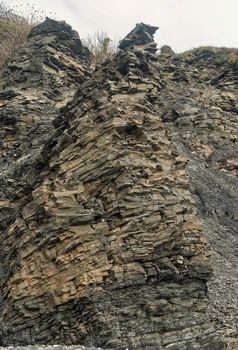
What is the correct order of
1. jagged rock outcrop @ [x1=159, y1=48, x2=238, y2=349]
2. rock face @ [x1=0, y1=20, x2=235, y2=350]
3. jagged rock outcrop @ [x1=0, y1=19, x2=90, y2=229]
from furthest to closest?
jagged rock outcrop @ [x1=0, y1=19, x2=90, y2=229], jagged rock outcrop @ [x1=159, y1=48, x2=238, y2=349], rock face @ [x1=0, y1=20, x2=235, y2=350]

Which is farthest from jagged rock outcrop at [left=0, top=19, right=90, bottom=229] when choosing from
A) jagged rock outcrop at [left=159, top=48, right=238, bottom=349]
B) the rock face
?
jagged rock outcrop at [left=159, top=48, right=238, bottom=349]

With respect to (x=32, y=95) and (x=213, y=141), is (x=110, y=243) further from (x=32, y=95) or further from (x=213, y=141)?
(x=32, y=95)

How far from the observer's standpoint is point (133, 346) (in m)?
14.4

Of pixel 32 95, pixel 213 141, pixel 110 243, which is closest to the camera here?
pixel 110 243

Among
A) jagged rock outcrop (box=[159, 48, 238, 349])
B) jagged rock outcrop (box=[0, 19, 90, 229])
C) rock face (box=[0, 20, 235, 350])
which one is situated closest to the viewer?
rock face (box=[0, 20, 235, 350])

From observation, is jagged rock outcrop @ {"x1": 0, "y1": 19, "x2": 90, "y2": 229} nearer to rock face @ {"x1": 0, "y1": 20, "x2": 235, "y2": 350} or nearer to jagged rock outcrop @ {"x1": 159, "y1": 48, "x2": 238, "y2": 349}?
rock face @ {"x1": 0, "y1": 20, "x2": 235, "y2": 350}

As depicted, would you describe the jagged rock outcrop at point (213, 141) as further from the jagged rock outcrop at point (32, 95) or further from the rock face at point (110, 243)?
the jagged rock outcrop at point (32, 95)

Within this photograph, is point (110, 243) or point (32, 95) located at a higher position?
point (32, 95)

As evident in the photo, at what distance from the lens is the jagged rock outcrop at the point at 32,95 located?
25.3m

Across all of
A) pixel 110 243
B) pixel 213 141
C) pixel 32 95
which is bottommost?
pixel 110 243

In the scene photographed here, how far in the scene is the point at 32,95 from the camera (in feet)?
119

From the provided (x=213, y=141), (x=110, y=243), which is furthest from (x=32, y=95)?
(x=110, y=243)

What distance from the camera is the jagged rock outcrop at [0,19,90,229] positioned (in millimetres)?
25297

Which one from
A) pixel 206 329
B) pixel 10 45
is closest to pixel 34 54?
pixel 10 45
